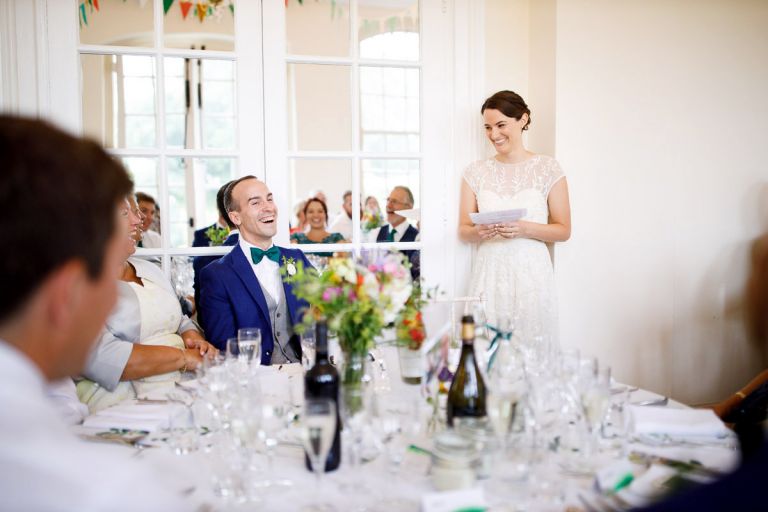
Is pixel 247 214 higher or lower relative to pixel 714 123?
lower

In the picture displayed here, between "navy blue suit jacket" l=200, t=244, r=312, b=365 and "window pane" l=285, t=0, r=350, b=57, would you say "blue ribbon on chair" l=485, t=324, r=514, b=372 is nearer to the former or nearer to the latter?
"navy blue suit jacket" l=200, t=244, r=312, b=365

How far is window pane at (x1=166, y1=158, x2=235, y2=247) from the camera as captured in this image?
4.09m

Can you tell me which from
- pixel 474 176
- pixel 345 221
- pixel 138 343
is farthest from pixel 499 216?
pixel 138 343

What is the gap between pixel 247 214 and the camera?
2.87 metres

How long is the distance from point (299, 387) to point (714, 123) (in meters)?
3.19

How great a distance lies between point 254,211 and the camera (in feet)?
9.40

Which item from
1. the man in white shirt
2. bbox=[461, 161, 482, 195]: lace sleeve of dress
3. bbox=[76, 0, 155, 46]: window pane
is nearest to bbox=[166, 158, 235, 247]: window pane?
bbox=[76, 0, 155, 46]: window pane

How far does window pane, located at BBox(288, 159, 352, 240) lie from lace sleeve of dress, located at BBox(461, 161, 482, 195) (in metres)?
0.67

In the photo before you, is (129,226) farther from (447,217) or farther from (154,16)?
(447,217)

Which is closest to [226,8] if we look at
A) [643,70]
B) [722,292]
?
[643,70]

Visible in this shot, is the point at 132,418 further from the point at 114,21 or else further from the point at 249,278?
the point at 114,21

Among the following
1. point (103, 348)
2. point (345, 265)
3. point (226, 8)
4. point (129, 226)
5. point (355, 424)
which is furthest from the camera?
point (226, 8)

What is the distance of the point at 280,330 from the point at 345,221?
926 millimetres

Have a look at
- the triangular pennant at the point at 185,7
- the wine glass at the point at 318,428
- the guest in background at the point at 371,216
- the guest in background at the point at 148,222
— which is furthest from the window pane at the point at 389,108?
the wine glass at the point at 318,428
